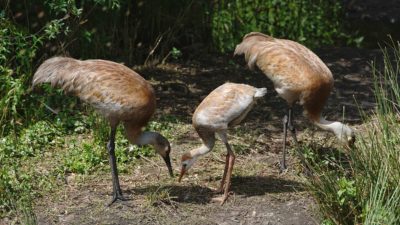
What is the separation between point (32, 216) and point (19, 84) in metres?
2.27

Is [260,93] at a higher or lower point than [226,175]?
higher

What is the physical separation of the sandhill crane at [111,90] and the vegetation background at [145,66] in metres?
0.65

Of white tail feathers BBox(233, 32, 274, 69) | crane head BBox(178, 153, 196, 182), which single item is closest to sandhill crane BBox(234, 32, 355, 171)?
white tail feathers BBox(233, 32, 274, 69)

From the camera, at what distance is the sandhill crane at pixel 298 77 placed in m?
6.94

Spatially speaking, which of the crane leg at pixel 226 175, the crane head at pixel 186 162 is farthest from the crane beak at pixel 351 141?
the crane head at pixel 186 162

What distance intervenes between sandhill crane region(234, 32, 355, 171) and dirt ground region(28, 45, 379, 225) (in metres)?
0.39

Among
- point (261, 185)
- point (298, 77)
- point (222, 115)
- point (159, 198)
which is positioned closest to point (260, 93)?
point (222, 115)

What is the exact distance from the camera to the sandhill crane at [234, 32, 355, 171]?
22.8 ft

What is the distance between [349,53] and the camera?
10.9 metres

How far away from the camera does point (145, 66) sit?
10.2 metres

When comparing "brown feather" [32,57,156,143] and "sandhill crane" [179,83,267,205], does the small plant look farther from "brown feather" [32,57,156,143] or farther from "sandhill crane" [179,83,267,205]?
"brown feather" [32,57,156,143]

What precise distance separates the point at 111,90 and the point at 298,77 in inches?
68.2

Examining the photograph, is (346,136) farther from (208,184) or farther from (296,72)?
(208,184)

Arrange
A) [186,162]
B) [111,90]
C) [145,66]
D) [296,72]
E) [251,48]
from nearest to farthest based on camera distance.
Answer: [111,90] < [186,162] < [296,72] < [251,48] < [145,66]
